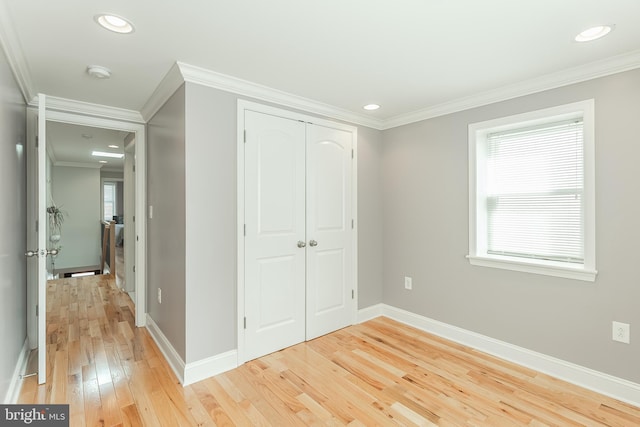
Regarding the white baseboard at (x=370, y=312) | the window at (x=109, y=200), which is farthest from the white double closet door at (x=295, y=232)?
the window at (x=109, y=200)

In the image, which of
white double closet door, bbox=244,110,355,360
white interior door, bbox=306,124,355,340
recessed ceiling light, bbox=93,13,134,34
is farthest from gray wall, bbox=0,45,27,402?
white interior door, bbox=306,124,355,340

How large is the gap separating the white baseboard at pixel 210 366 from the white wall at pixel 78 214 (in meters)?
7.03

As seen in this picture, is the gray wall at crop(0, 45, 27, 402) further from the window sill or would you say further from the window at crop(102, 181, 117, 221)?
the window at crop(102, 181, 117, 221)

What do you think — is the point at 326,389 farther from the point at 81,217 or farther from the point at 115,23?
the point at 81,217

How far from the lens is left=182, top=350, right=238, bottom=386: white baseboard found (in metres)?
2.34

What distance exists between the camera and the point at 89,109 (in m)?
3.08

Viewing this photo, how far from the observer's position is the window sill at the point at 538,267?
2.33m

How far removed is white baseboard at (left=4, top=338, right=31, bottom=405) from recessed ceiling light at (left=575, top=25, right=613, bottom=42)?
4057 mm

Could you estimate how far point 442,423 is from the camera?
192cm

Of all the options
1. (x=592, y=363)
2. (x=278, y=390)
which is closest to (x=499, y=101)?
(x=592, y=363)

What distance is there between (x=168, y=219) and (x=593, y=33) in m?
3.26

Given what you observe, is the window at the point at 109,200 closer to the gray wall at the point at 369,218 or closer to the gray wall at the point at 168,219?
the gray wall at the point at 168,219

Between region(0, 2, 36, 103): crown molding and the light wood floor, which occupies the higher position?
region(0, 2, 36, 103): crown molding

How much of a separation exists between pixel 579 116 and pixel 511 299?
5.11ft
